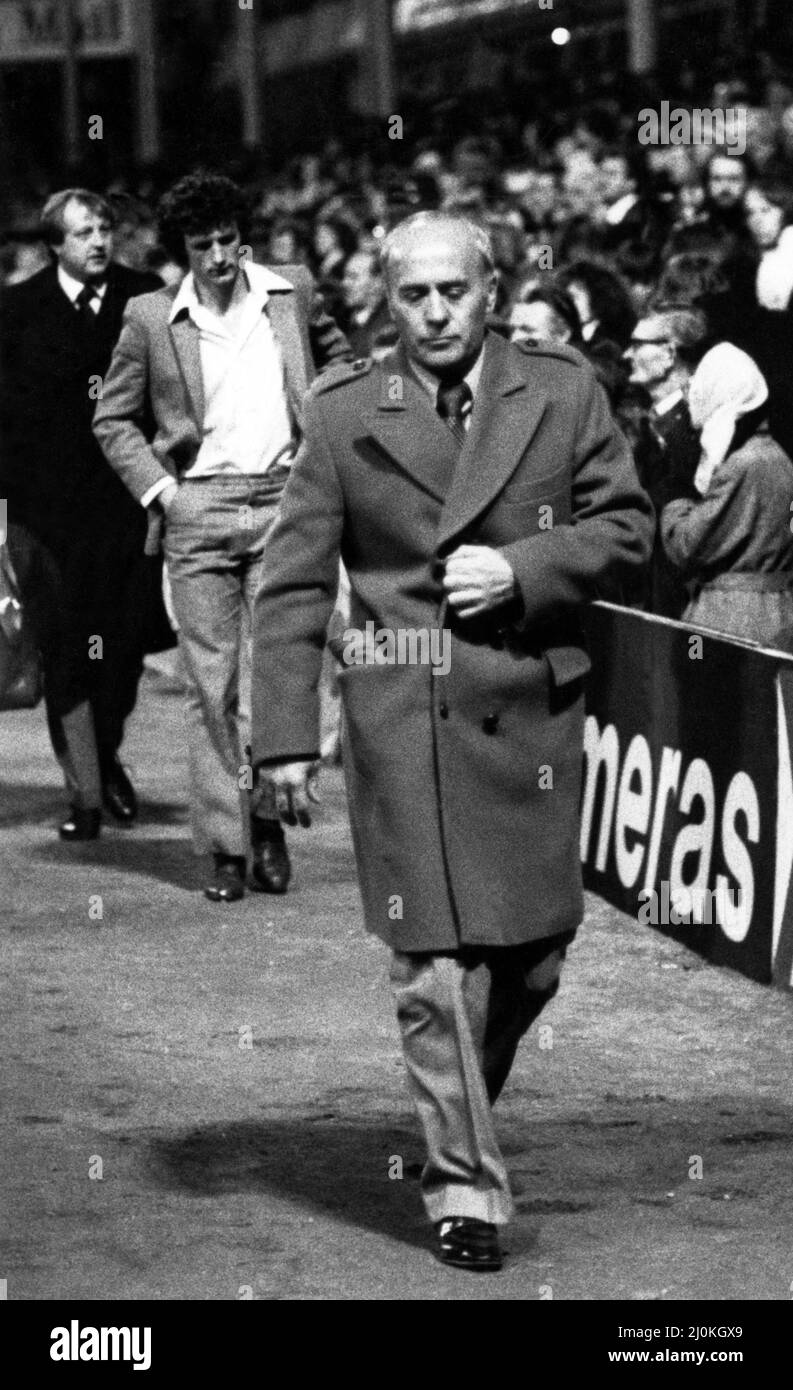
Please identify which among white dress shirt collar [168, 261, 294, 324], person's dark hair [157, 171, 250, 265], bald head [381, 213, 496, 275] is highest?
Answer: bald head [381, 213, 496, 275]

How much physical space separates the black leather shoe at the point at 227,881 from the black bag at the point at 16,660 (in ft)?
3.19

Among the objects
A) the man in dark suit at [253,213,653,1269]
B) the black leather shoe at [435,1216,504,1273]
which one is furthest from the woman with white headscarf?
the black leather shoe at [435,1216,504,1273]

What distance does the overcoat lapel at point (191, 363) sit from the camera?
31.9ft

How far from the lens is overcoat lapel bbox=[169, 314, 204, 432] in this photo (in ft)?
31.9

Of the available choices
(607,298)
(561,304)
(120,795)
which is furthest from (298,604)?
(607,298)

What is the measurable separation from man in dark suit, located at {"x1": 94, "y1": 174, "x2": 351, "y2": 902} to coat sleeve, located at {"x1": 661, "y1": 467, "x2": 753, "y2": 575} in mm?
1207

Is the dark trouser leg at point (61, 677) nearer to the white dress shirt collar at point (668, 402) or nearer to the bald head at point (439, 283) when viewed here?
the white dress shirt collar at point (668, 402)

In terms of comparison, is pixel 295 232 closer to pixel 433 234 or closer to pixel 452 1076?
pixel 433 234

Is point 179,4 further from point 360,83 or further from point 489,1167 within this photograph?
point 489,1167

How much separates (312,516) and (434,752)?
50 cm

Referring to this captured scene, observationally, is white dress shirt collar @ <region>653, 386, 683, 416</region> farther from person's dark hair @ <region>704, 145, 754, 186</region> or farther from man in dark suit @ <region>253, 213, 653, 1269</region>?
man in dark suit @ <region>253, 213, 653, 1269</region>

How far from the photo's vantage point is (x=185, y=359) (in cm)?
975

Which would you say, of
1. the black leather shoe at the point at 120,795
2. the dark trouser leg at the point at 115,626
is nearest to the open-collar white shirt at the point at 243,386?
the dark trouser leg at the point at 115,626
